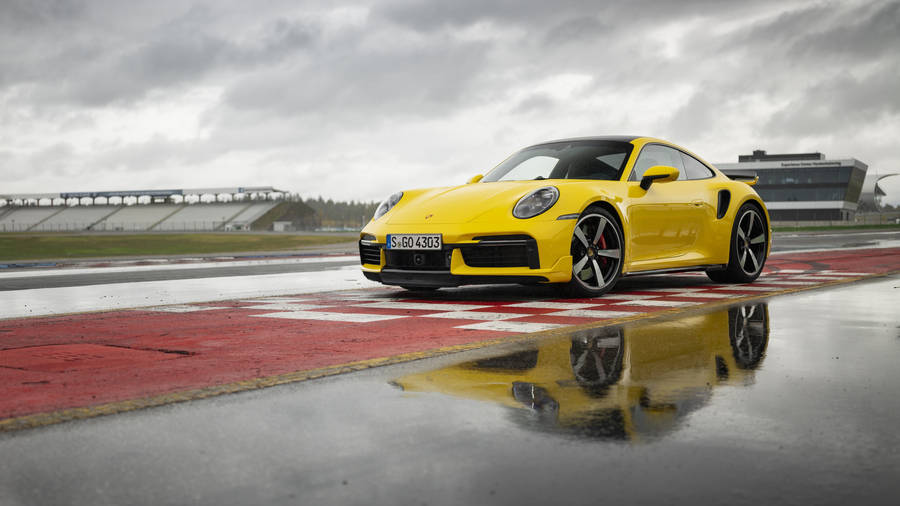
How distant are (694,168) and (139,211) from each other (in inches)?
4146

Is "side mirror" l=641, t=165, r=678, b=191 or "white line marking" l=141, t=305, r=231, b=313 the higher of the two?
"side mirror" l=641, t=165, r=678, b=191

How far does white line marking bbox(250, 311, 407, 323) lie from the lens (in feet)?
20.5

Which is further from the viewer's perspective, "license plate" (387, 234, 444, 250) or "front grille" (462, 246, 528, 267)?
"license plate" (387, 234, 444, 250)

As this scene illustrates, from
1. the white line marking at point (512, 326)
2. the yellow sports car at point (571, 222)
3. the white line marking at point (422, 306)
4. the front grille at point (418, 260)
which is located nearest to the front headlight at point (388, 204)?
the yellow sports car at point (571, 222)

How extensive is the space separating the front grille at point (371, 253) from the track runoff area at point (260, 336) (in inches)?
13.9

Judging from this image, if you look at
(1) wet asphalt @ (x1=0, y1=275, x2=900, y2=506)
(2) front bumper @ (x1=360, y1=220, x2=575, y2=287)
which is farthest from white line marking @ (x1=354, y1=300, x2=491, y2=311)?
(1) wet asphalt @ (x1=0, y1=275, x2=900, y2=506)

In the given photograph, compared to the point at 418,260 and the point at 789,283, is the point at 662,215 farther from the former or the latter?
the point at 418,260

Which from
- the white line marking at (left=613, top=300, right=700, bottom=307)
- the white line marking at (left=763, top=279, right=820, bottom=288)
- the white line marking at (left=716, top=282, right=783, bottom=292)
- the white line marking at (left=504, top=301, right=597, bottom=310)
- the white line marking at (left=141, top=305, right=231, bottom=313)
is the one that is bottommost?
the white line marking at (left=763, top=279, right=820, bottom=288)

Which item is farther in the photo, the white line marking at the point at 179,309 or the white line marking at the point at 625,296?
the white line marking at the point at 625,296

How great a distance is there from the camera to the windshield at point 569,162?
26.9 feet

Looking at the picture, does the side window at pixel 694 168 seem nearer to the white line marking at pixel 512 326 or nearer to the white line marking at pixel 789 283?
the white line marking at pixel 789 283

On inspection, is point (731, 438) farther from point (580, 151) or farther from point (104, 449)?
point (580, 151)

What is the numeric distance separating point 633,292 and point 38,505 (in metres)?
6.73

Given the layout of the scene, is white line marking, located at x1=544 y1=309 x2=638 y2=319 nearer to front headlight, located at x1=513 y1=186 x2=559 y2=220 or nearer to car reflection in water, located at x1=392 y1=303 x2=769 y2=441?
car reflection in water, located at x1=392 y1=303 x2=769 y2=441
